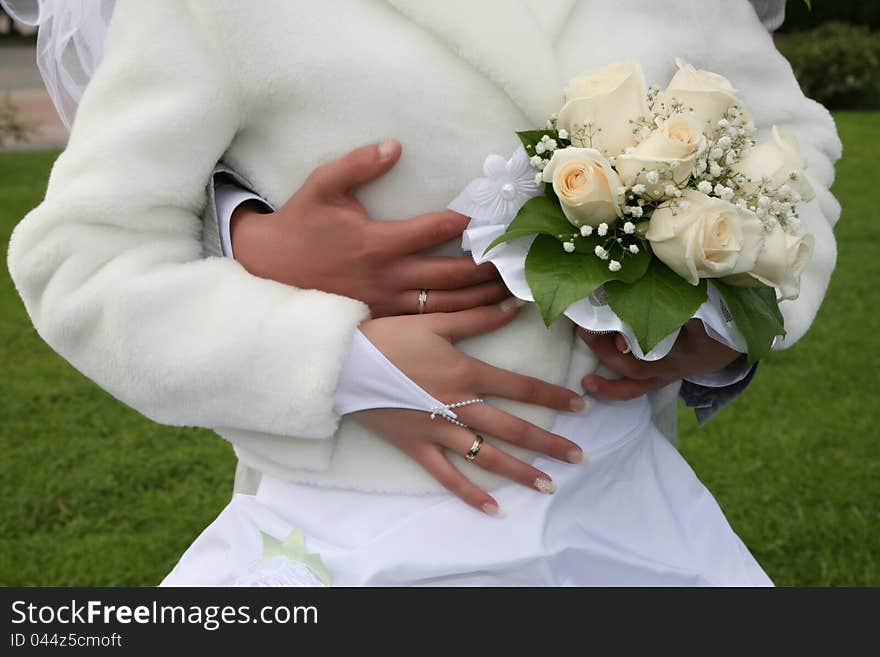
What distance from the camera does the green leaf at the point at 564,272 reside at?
142 centimetres

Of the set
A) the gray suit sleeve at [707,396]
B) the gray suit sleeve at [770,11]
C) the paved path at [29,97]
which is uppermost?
the gray suit sleeve at [770,11]

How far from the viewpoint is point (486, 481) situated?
161 cm

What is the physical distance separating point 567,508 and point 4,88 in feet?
48.6

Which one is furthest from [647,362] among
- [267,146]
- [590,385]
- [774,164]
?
[267,146]

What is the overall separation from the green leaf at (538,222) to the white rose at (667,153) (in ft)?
0.33

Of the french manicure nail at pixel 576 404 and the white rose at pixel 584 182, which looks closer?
the white rose at pixel 584 182

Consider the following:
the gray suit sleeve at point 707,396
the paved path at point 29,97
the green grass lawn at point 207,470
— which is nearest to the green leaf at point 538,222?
the gray suit sleeve at point 707,396

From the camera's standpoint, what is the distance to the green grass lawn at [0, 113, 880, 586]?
3924mm

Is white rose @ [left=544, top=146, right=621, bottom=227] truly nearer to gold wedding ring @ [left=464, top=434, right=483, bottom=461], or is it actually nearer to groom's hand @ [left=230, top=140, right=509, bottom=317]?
groom's hand @ [left=230, top=140, right=509, bottom=317]

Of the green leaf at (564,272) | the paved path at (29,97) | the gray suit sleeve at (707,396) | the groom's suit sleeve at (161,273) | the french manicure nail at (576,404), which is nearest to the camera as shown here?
the green leaf at (564,272)

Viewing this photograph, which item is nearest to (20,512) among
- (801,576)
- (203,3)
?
(801,576)

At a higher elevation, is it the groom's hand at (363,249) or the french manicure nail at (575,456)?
the groom's hand at (363,249)

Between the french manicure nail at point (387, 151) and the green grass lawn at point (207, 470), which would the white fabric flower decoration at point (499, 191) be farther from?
the green grass lawn at point (207, 470)

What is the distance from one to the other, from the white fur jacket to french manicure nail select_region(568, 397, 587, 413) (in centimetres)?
10
